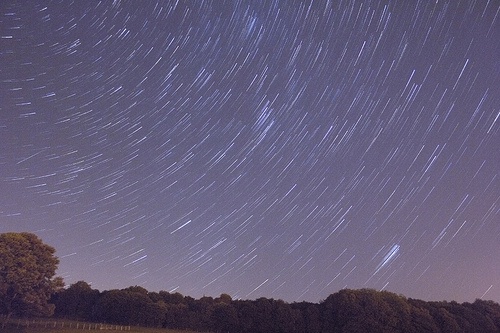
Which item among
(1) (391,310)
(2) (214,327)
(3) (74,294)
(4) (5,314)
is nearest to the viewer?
A: (4) (5,314)

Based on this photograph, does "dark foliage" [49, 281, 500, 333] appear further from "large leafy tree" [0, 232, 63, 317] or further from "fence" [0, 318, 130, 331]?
"large leafy tree" [0, 232, 63, 317]

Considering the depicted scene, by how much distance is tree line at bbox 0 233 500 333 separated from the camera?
40500 millimetres

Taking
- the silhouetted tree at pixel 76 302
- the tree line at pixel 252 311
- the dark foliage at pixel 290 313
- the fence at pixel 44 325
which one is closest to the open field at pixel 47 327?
the fence at pixel 44 325

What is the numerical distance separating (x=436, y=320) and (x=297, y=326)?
542 inches

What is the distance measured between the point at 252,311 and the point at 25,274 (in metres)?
23.4

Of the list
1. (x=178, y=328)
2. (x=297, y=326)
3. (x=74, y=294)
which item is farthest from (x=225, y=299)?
(x=74, y=294)

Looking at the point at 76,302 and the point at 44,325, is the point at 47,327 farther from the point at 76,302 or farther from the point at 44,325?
the point at 76,302

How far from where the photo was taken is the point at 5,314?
1606 inches

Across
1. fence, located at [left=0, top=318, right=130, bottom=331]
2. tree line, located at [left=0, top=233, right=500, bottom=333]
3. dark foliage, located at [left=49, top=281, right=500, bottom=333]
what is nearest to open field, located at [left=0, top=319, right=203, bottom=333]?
fence, located at [left=0, top=318, right=130, bottom=331]

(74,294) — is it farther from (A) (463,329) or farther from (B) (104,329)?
(A) (463,329)

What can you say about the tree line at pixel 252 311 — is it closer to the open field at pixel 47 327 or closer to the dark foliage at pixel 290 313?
the dark foliage at pixel 290 313

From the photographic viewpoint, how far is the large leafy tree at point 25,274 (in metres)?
37.8

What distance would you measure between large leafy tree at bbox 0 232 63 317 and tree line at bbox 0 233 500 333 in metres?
0.08

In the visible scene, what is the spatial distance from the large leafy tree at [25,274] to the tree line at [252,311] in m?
0.08
